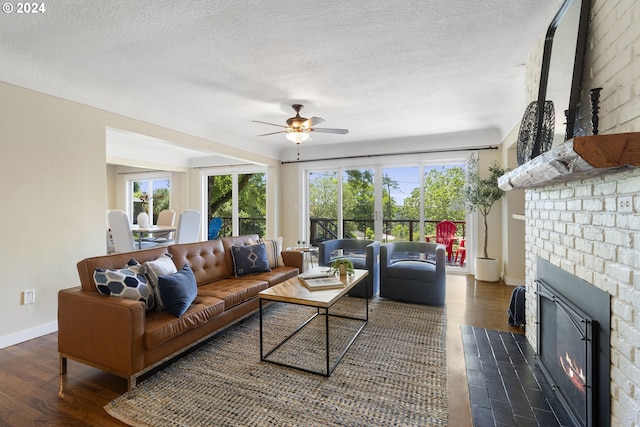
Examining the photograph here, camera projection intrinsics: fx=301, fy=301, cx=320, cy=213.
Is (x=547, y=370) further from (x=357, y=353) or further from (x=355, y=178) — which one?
(x=355, y=178)

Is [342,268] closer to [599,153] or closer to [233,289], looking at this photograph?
[233,289]

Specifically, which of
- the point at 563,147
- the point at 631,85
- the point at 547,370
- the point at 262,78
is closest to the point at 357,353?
the point at 547,370

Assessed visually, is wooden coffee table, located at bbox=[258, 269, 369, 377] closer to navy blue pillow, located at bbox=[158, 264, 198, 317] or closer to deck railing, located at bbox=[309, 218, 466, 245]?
navy blue pillow, located at bbox=[158, 264, 198, 317]

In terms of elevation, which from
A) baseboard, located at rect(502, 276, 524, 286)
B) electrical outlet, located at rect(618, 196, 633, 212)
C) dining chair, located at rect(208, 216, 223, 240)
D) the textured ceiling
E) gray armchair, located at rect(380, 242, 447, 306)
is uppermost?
the textured ceiling

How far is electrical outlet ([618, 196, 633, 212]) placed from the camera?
1.21 m

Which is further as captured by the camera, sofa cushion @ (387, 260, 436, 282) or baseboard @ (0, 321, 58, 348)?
sofa cushion @ (387, 260, 436, 282)

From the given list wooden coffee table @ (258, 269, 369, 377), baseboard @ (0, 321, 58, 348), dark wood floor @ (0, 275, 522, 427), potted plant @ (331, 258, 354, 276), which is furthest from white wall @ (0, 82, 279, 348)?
potted plant @ (331, 258, 354, 276)

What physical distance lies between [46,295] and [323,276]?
273 cm

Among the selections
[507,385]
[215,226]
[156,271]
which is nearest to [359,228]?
[215,226]

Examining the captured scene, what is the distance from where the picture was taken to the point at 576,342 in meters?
1.67

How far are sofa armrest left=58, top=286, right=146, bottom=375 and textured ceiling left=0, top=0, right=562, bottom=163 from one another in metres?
1.91

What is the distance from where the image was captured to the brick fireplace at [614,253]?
3.92ft

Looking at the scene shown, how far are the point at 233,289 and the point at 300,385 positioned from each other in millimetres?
1196

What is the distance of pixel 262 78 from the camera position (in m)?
2.98
